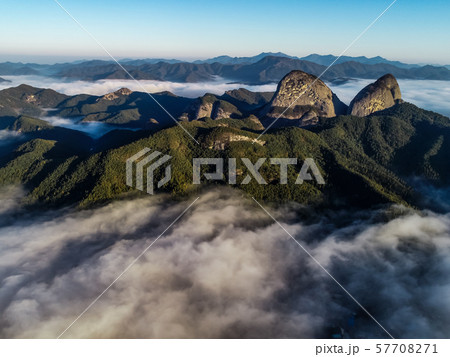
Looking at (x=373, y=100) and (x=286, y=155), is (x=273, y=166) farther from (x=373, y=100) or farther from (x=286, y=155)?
(x=373, y=100)


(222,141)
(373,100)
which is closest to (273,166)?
(222,141)

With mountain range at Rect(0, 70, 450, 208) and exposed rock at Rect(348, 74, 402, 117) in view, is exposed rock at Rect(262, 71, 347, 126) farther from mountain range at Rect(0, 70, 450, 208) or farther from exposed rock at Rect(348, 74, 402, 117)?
exposed rock at Rect(348, 74, 402, 117)

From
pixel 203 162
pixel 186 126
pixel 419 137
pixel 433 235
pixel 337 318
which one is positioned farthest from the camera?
pixel 419 137

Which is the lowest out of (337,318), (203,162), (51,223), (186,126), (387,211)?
(337,318)

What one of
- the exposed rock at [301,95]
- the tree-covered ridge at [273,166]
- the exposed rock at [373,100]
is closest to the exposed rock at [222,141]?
the tree-covered ridge at [273,166]

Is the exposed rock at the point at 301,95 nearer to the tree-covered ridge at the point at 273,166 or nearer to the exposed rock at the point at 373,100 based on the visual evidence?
the exposed rock at the point at 373,100

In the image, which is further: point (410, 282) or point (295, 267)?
point (295, 267)

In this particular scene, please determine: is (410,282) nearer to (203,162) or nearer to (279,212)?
(279,212)

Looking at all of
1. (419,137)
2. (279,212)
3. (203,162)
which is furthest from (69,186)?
(419,137)

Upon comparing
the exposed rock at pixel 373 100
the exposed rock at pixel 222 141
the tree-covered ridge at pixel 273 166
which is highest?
the exposed rock at pixel 373 100

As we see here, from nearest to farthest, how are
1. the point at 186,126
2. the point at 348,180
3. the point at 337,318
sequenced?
the point at 337,318, the point at 348,180, the point at 186,126

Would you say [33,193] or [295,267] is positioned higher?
[33,193]
